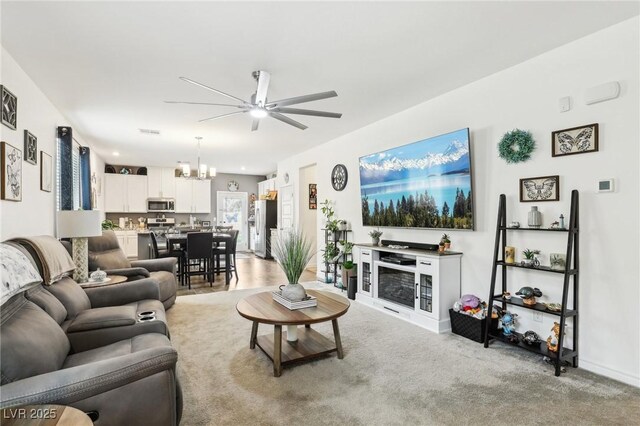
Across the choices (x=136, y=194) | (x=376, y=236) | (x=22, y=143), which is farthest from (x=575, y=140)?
(x=136, y=194)

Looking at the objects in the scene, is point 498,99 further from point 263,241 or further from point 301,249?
point 263,241

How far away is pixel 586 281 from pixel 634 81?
5.05 ft

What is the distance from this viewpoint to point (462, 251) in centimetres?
371

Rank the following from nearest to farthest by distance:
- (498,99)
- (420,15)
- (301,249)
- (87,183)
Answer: (420,15) < (301,249) < (498,99) < (87,183)

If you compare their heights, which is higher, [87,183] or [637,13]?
[637,13]

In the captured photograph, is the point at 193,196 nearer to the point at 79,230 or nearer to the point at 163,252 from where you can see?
the point at 163,252

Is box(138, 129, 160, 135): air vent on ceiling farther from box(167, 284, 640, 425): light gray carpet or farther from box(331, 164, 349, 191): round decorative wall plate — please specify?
box(167, 284, 640, 425): light gray carpet

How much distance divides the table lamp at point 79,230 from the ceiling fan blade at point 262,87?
7.08ft

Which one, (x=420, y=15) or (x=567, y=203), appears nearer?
(x=420, y=15)

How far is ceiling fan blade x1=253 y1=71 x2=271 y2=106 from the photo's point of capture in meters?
3.11

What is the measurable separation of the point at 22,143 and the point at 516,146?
4.60 meters

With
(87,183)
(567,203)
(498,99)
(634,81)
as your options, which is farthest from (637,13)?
(87,183)

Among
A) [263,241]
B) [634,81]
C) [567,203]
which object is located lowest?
[263,241]

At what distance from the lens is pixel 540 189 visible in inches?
117
